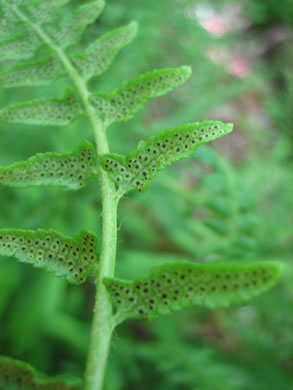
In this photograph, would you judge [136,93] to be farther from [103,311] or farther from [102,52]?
[103,311]

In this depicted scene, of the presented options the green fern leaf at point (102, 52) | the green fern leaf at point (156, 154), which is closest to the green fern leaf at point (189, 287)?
the green fern leaf at point (156, 154)

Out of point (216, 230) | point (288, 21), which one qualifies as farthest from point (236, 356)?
point (288, 21)

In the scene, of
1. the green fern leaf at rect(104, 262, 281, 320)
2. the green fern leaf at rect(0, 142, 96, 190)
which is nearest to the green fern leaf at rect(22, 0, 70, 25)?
the green fern leaf at rect(0, 142, 96, 190)

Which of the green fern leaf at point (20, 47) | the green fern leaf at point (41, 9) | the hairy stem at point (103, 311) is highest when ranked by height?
the green fern leaf at point (41, 9)

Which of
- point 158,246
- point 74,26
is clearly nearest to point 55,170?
point 74,26

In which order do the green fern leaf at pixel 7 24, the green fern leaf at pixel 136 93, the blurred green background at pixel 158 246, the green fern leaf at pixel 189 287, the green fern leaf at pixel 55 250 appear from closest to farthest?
1. the green fern leaf at pixel 189 287
2. the green fern leaf at pixel 55 250
3. the green fern leaf at pixel 136 93
4. the green fern leaf at pixel 7 24
5. the blurred green background at pixel 158 246

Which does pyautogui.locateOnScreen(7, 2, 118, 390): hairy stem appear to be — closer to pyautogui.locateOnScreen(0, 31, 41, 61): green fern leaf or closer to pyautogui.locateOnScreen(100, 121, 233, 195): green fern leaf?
pyautogui.locateOnScreen(100, 121, 233, 195): green fern leaf

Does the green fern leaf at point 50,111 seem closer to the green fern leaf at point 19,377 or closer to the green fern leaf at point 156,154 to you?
the green fern leaf at point 156,154

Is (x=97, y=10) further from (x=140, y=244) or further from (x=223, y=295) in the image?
(x=140, y=244)
